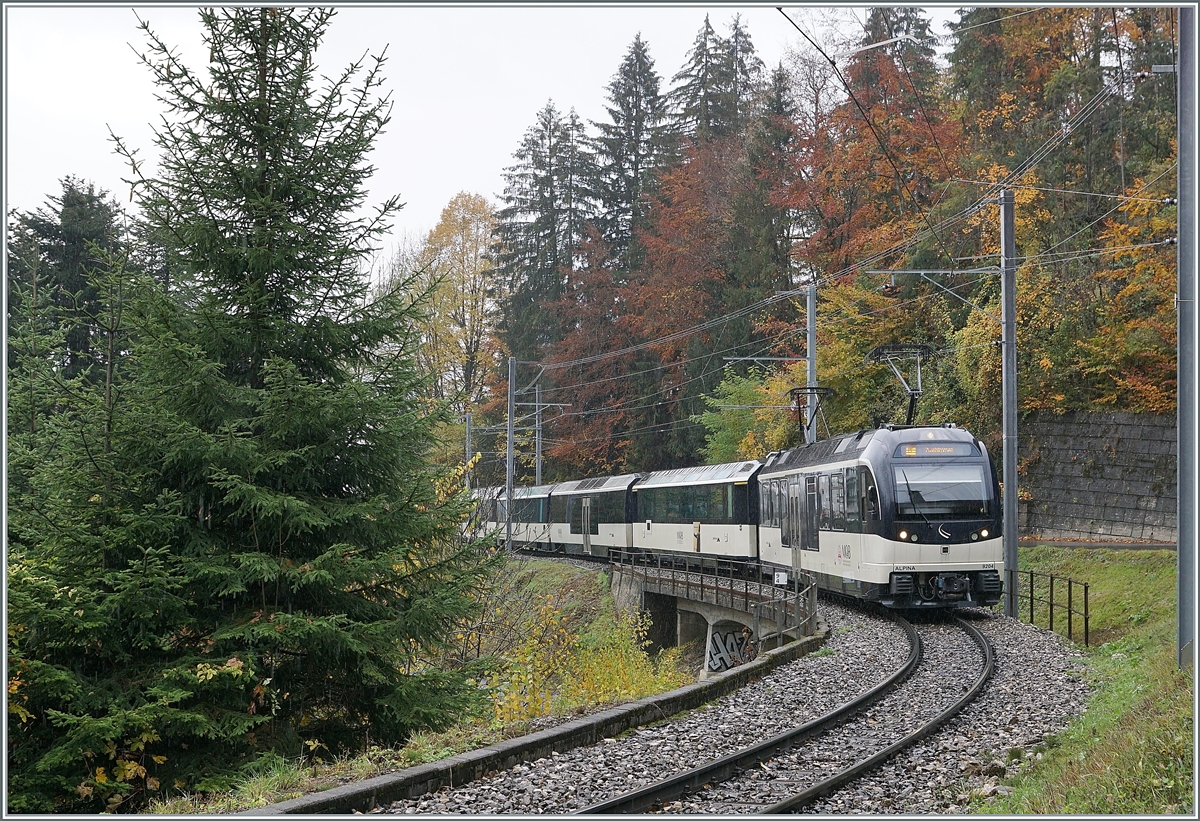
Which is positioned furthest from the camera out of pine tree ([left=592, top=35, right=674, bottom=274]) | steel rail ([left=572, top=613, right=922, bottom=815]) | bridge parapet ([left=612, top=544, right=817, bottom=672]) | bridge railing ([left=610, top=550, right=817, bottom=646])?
pine tree ([left=592, top=35, right=674, bottom=274])

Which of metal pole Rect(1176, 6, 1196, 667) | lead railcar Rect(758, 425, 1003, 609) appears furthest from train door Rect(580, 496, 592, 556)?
metal pole Rect(1176, 6, 1196, 667)

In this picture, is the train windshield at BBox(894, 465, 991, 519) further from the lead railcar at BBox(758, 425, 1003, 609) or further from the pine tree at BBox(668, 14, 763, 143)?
the pine tree at BBox(668, 14, 763, 143)

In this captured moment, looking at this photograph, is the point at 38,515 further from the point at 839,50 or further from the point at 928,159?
the point at 839,50

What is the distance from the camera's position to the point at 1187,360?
9.49 m

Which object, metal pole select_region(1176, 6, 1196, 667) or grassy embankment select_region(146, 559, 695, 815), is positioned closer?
grassy embankment select_region(146, 559, 695, 815)

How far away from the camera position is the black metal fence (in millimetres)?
18500

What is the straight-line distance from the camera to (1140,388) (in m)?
25.1

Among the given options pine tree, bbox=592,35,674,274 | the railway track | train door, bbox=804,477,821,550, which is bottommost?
the railway track

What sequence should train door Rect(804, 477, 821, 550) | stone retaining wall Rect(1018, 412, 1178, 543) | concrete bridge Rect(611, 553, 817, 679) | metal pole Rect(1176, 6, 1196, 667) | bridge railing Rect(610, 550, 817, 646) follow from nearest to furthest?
1. metal pole Rect(1176, 6, 1196, 667)
2. bridge railing Rect(610, 550, 817, 646)
3. concrete bridge Rect(611, 553, 817, 679)
4. train door Rect(804, 477, 821, 550)
5. stone retaining wall Rect(1018, 412, 1178, 543)

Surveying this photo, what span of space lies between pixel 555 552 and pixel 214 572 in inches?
1414

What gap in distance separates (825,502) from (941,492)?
324 cm

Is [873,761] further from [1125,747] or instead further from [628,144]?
[628,144]

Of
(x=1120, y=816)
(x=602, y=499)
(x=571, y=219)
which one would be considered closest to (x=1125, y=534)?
(x=602, y=499)

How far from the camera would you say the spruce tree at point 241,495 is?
9.76m
